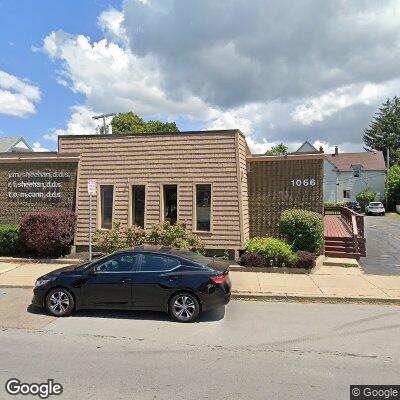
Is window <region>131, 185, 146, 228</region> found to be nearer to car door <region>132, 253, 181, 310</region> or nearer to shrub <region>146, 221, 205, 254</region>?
shrub <region>146, 221, 205, 254</region>

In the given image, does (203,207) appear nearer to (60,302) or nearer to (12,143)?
(60,302)

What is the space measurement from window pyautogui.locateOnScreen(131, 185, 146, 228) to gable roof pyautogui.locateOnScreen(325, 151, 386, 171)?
4938 cm

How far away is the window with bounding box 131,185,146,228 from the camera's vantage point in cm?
1405

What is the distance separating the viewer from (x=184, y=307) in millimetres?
7621

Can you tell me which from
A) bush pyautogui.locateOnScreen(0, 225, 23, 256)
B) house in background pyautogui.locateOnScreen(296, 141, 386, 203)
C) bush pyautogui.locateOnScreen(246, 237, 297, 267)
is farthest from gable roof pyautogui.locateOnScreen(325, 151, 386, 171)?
bush pyautogui.locateOnScreen(0, 225, 23, 256)

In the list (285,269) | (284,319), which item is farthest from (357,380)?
(285,269)

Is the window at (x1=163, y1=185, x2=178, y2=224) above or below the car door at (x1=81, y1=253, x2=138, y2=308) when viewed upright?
above

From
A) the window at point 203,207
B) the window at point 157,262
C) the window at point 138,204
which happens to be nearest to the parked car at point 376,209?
the window at point 203,207

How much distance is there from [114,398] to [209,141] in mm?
9936

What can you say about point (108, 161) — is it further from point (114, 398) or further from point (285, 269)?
point (114, 398)

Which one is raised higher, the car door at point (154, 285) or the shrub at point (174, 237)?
the shrub at point (174, 237)

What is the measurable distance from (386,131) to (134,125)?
55.2m

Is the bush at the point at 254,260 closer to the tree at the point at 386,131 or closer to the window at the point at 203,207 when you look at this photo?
the window at the point at 203,207

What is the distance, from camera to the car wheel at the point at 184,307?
7.59 meters
